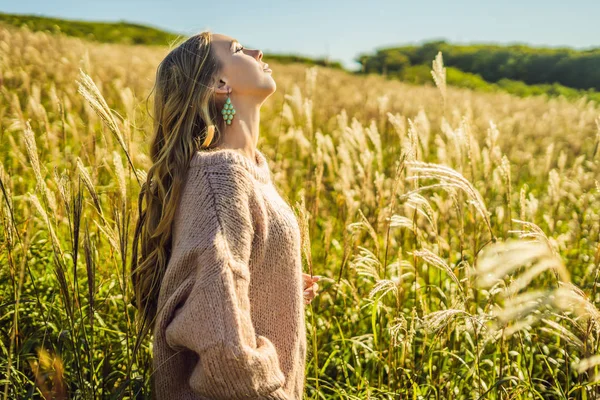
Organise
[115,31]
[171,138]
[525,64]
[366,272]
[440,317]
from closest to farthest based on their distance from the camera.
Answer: [440,317]
[171,138]
[366,272]
[525,64]
[115,31]

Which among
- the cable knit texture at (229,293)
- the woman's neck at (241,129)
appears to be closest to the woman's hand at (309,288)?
the cable knit texture at (229,293)

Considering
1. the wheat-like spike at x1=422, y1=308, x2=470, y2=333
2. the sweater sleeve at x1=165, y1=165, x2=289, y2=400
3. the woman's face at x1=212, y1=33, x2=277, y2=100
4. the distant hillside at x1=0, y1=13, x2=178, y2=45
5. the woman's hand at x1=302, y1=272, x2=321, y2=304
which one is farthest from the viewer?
the distant hillside at x1=0, y1=13, x2=178, y2=45

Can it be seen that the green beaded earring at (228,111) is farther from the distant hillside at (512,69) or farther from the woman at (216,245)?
the distant hillside at (512,69)

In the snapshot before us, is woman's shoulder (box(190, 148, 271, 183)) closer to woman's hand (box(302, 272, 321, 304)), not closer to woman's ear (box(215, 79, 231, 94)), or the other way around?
woman's ear (box(215, 79, 231, 94))

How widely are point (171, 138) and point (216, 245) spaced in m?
0.58

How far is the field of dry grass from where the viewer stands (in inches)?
74.6

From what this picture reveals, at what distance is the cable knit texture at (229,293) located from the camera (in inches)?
67.0

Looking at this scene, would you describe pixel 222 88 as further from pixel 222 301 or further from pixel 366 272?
pixel 366 272

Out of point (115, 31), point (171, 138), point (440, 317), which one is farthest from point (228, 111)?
point (115, 31)

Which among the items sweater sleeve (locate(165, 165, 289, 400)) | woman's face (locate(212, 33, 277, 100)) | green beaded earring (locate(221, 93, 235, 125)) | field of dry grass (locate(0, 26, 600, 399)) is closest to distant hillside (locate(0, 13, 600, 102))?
field of dry grass (locate(0, 26, 600, 399))

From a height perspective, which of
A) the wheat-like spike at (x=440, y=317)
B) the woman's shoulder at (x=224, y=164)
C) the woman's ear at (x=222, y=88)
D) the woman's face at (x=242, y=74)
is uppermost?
the woman's face at (x=242, y=74)

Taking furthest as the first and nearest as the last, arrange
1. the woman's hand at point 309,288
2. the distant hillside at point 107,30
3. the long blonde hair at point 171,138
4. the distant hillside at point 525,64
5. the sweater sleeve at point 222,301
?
the distant hillside at point 107,30, the distant hillside at point 525,64, the woman's hand at point 309,288, the long blonde hair at point 171,138, the sweater sleeve at point 222,301

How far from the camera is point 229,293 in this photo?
171 cm

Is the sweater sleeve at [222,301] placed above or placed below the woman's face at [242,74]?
below
